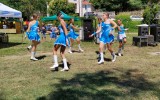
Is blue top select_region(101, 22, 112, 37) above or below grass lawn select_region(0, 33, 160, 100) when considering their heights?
above

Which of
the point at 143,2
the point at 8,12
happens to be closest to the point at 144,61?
the point at 8,12

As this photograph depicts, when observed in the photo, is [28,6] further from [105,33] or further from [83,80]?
[83,80]

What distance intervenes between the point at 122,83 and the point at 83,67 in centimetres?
251

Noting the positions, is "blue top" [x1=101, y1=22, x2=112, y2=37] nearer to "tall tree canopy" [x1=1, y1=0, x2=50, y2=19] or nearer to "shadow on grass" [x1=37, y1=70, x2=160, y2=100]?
"shadow on grass" [x1=37, y1=70, x2=160, y2=100]

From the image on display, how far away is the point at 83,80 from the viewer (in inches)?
323

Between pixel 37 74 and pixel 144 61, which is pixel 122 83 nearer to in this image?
pixel 37 74

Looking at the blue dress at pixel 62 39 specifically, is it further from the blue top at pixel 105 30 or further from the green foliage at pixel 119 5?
the green foliage at pixel 119 5

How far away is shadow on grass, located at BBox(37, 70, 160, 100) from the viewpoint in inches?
263

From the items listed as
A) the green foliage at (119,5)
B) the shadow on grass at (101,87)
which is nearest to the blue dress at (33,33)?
the shadow on grass at (101,87)

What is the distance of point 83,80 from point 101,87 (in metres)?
0.87

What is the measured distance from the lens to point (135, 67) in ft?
33.2

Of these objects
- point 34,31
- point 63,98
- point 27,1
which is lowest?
point 63,98

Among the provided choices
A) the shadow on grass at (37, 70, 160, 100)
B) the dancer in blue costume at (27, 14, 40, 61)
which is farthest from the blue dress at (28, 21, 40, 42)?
the shadow on grass at (37, 70, 160, 100)

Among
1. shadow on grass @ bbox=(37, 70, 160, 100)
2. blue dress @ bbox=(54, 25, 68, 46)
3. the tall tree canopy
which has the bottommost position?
shadow on grass @ bbox=(37, 70, 160, 100)
